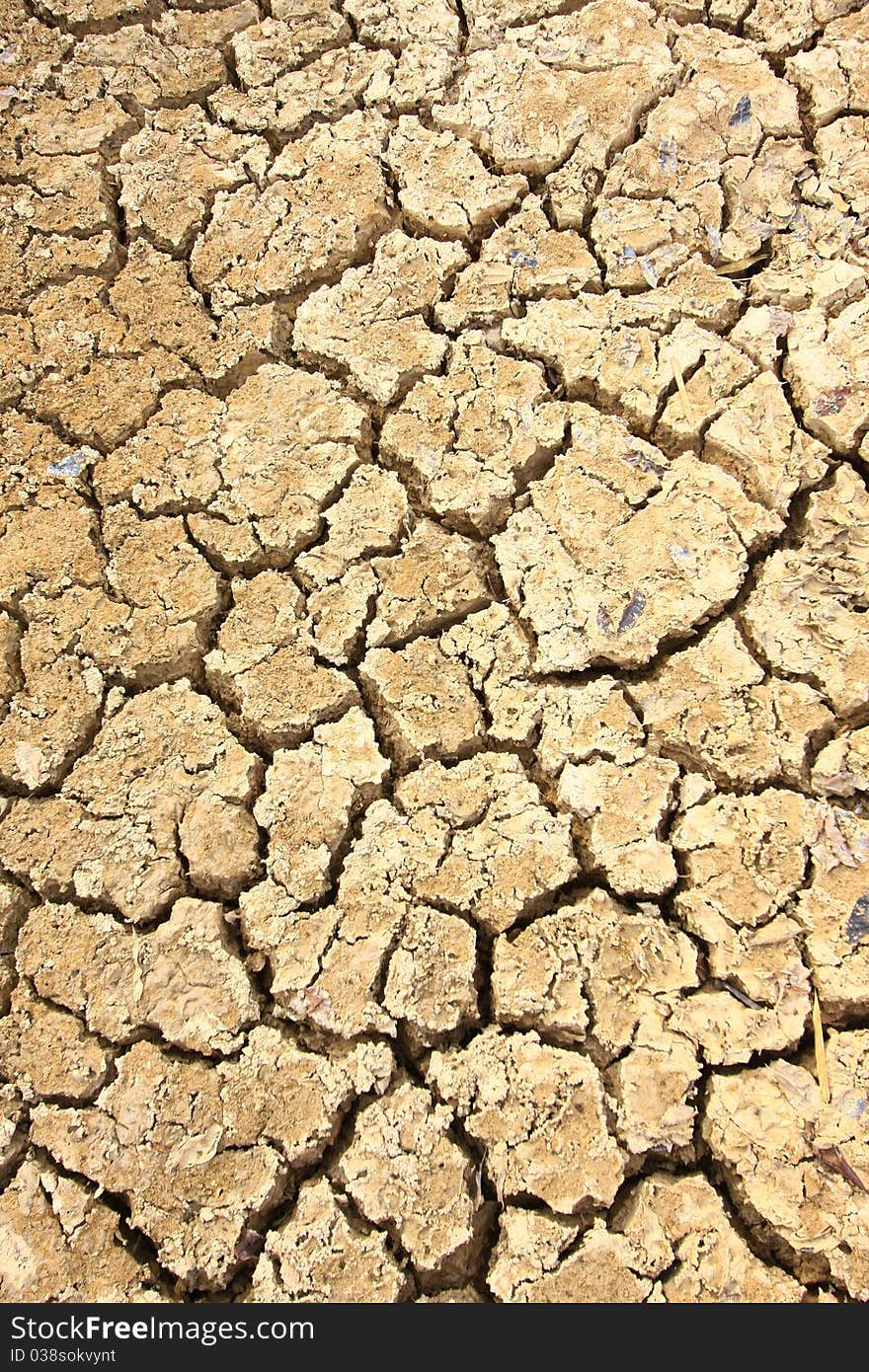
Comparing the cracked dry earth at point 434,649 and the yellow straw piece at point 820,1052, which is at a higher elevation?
the cracked dry earth at point 434,649

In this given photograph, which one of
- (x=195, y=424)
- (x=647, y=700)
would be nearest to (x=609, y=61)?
(x=195, y=424)

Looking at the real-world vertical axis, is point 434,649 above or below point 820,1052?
above

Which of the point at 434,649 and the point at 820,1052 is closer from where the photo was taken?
the point at 820,1052

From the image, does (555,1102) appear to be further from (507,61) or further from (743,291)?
(507,61)

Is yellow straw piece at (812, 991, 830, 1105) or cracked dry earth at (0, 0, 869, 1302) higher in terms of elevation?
cracked dry earth at (0, 0, 869, 1302)

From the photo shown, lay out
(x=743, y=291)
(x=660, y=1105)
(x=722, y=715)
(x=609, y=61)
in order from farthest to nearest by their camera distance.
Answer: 1. (x=609, y=61)
2. (x=743, y=291)
3. (x=722, y=715)
4. (x=660, y=1105)
